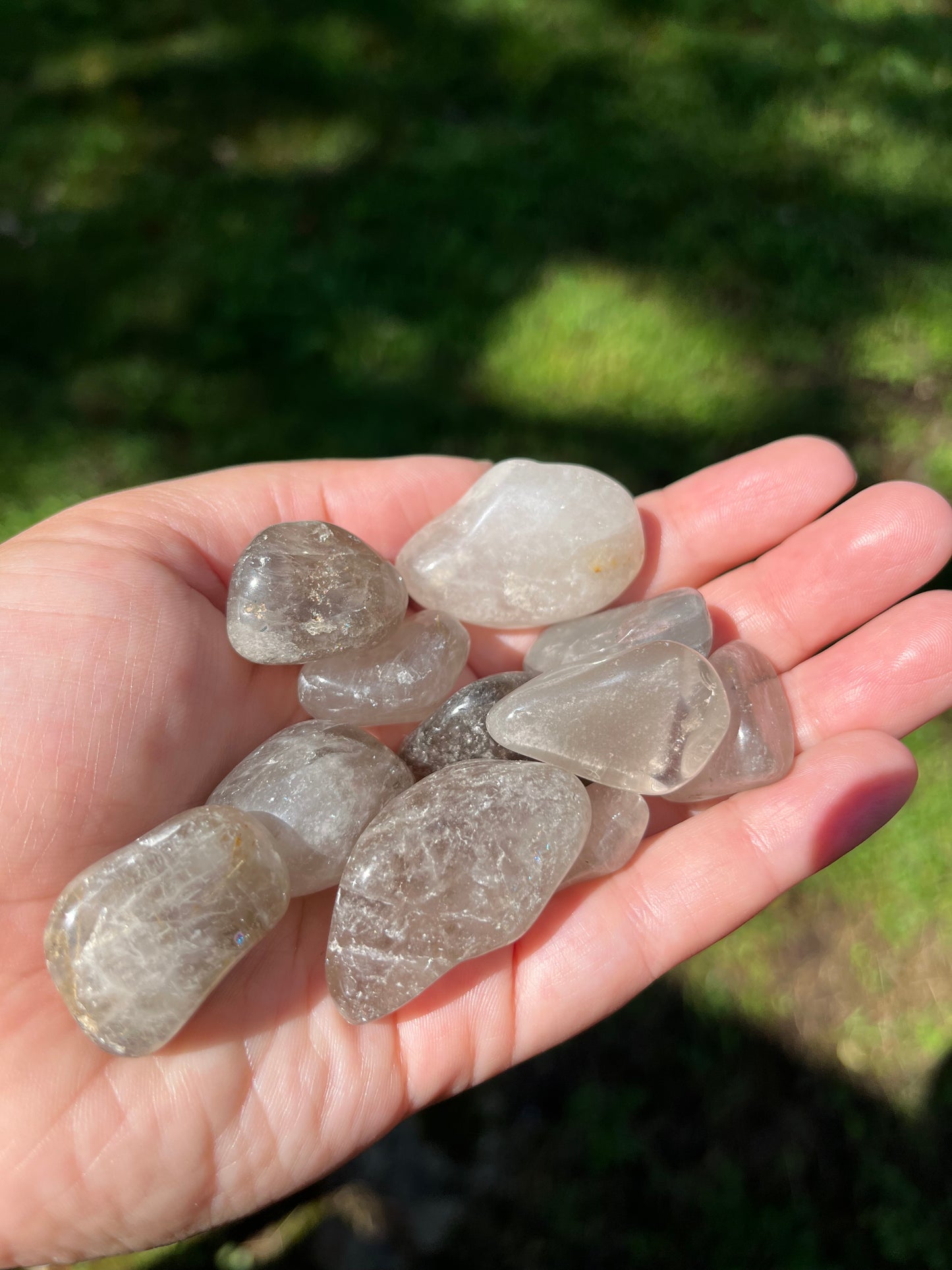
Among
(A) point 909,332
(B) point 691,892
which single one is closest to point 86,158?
(A) point 909,332

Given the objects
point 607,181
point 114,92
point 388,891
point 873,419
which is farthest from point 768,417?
point 114,92

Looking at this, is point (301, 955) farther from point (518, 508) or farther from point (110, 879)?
point (518, 508)

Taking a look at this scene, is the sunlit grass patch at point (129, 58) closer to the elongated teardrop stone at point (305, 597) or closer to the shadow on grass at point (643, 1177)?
the elongated teardrop stone at point (305, 597)

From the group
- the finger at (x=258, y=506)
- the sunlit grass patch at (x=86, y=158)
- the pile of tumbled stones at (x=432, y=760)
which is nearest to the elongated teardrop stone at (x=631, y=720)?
the pile of tumbled stones at (x=432, y=760)

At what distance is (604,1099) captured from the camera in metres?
1.95

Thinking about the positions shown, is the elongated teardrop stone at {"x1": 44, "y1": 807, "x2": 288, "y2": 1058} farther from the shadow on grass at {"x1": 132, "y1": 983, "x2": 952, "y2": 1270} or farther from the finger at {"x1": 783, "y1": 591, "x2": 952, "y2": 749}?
the finger at {"x1": 783, "y1": 591, "x2": 952, "y2": 749}

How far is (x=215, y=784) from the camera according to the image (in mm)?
1631

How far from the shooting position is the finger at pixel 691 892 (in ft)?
4.91

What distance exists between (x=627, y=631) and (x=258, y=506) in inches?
29.9

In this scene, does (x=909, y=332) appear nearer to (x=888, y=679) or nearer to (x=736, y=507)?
(x=736, y=507)

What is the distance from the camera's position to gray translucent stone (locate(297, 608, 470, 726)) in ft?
5.50

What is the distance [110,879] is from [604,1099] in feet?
3.85

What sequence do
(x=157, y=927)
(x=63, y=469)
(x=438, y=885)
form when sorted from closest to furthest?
(x=157, y=927)
(x=438, y=885)
(x=63, y=469)

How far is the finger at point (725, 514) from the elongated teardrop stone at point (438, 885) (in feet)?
1.69
